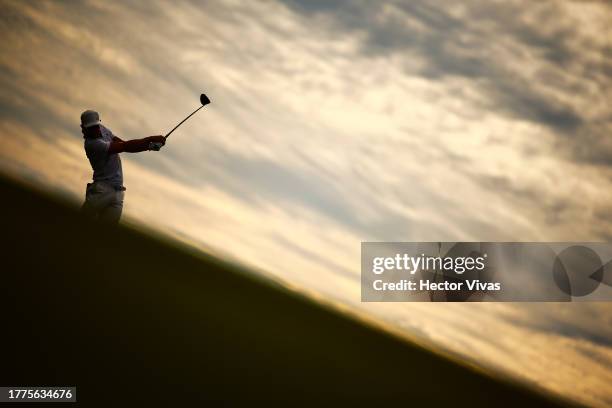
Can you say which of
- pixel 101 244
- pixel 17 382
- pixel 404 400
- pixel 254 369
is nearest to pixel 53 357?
pixel 17 382

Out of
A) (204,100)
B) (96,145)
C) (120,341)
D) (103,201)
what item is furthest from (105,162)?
(120,341)

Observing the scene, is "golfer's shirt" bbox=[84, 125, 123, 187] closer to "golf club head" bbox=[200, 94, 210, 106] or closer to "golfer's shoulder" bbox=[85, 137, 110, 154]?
"golfer's shoulder" bbox=[85, 137, 110, 154]

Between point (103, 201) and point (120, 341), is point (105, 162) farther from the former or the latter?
point (120, 341)

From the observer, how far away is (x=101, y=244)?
13352 millimetres

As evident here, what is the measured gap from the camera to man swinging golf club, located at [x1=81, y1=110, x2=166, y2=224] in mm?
11531

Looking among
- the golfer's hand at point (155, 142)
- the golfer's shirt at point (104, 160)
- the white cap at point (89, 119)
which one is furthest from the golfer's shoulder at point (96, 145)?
the golfer's hand at point (155, 142)

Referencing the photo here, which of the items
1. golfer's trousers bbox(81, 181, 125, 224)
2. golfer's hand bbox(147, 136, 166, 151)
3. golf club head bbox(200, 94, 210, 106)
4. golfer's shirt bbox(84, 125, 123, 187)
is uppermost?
golf club head bbox(200, 94, 210, 106)

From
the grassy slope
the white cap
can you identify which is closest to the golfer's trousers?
the grassy slope

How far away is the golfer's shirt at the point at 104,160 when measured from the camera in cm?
1152

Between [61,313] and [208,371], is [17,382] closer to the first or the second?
[61,313]

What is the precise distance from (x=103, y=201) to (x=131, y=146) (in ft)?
5.62

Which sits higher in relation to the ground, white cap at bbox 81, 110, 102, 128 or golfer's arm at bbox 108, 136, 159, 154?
white cap at bbox 81, 110, 102, 128

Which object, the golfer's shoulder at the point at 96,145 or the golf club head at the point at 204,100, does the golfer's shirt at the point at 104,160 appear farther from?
the golf club head at the point at 204,100

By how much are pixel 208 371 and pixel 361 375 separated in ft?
24.5
